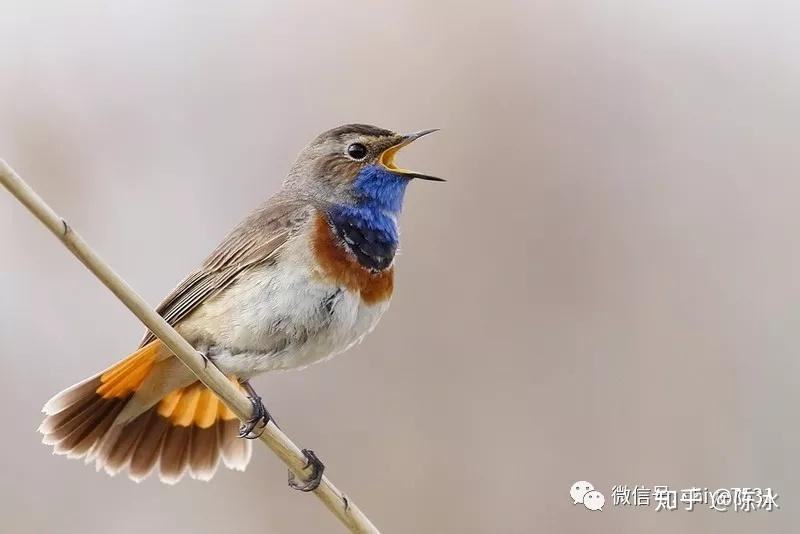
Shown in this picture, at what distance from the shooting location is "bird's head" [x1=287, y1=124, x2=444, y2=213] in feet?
12.5

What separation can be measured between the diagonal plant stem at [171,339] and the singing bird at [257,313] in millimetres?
472

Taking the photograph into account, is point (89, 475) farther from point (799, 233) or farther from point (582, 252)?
point (799, 233)

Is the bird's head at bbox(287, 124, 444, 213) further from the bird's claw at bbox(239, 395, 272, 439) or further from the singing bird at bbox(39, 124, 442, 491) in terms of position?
the bird's claw at bbox(239, 395, 272, 439)

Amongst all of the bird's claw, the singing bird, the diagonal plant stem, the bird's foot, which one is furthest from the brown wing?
the diagonal plant stem

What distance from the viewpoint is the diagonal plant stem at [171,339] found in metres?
1.89

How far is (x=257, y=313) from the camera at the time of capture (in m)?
3.49

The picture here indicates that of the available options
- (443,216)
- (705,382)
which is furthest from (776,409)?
(443,216)

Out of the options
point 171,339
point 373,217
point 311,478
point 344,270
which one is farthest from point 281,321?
point 171,339

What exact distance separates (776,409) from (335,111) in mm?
3085

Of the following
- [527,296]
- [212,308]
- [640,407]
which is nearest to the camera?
[212,308]

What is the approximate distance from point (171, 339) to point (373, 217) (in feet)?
5.14

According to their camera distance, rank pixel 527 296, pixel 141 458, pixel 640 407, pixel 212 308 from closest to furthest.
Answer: pixel 212 308, pixel 141 458, pixel 640 407, pixel 527 296

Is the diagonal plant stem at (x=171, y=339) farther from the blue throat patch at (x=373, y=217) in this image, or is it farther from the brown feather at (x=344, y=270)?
the blue throat patch at (x=373, y=217)

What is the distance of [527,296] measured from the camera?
220 inches
